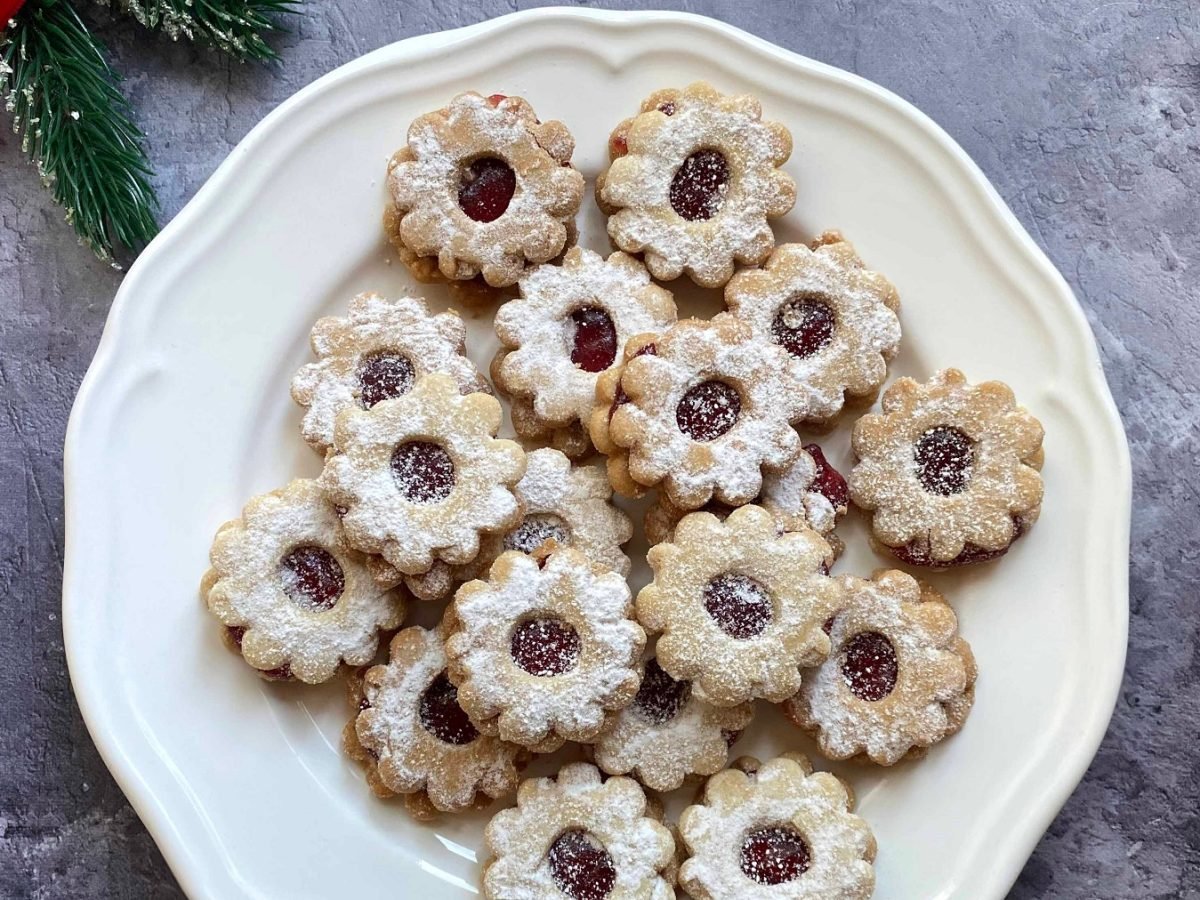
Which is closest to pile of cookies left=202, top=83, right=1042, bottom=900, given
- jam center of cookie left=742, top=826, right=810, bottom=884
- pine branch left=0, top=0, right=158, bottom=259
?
jam center of cookie left=742, top=826, right=810, bottom=884

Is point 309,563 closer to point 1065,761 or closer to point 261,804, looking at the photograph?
point 261,804

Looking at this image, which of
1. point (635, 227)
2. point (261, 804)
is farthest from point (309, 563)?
point (635, 227)

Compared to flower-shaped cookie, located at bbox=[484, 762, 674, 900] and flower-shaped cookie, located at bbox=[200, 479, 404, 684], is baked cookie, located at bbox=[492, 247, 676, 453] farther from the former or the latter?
flower-shaped cookie, located at bbox=[484, 762, 674, 900]

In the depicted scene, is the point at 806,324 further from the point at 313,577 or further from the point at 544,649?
the point at 313,577

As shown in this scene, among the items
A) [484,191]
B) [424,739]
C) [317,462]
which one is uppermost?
[484,191]

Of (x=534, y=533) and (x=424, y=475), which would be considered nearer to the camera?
(x=424, y=475)

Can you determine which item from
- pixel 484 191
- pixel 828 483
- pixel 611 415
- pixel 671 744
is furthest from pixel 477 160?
pixel 671 744

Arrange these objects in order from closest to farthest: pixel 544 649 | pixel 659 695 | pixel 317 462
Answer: pixel 544 649, pixel 659 695, pixel 317 462
